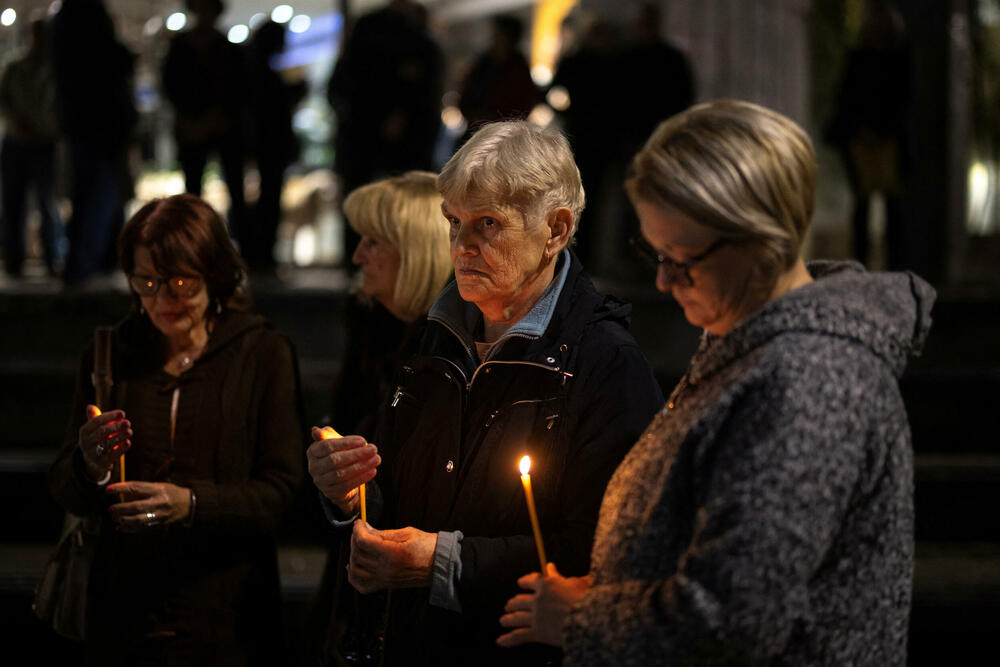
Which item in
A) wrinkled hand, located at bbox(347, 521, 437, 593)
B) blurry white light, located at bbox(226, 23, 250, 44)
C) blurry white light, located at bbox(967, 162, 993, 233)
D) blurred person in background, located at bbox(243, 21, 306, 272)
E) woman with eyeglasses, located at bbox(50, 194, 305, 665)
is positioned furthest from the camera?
blurry white light, located at bbox(226, 23, 250, 44)

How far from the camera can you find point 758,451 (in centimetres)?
154

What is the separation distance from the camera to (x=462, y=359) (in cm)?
230

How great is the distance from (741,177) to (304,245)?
8.96 metres

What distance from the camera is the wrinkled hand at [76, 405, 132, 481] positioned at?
2602mm

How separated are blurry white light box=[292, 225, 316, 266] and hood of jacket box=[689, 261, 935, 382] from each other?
872 centimetres

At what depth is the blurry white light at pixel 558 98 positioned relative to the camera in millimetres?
7504

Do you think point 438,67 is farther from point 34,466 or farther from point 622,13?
point 34,466

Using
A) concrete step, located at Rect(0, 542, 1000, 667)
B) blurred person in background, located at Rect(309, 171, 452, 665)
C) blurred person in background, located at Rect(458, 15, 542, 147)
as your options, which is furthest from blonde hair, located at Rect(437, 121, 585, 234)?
blurred person in background, located at Rect(458, 15, 542, 147)

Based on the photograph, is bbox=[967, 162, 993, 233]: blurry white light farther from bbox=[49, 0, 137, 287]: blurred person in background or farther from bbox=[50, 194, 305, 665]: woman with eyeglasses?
bbox=[50, 194, 305, 665]: woman with eyeglasses

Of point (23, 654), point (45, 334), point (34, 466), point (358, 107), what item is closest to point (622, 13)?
point (358, 107)

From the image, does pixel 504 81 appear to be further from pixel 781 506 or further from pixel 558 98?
pixel 781 506

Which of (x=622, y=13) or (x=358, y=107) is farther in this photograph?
(x=622, y=13)

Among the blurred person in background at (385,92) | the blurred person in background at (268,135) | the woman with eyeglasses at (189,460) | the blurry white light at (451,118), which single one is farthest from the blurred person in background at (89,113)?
the woman with eyeglasses at (189,460)

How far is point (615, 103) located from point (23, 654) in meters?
4.89
